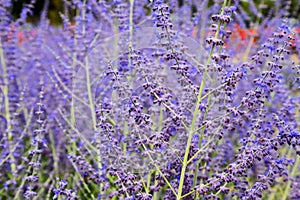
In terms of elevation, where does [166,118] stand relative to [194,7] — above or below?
below

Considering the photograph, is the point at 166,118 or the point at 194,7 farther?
the point at 194,7

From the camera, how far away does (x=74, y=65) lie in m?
4.45

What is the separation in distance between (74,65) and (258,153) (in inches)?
90.3

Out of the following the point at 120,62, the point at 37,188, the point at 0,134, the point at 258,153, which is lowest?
the point at 37,188

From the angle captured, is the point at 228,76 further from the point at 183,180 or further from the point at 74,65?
the point at 74,65

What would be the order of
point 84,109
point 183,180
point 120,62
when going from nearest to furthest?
point 183,180, point 120,62, point 84,109

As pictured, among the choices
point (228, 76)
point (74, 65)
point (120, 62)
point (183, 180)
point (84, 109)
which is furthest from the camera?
point (84, 109)

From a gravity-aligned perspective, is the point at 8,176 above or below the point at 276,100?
below

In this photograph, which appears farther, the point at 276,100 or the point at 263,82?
the point at 276,100

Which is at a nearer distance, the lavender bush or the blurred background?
the lavender bush

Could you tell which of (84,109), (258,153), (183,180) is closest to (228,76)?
(258,153)

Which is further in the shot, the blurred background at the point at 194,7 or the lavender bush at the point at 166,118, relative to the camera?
the blurred background at the point at 194,7

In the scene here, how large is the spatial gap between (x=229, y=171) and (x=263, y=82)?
19.7 inches

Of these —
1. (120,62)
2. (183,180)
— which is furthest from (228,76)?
(120,62)
